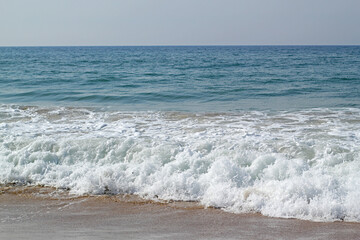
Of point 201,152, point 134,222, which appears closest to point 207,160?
point 201,152

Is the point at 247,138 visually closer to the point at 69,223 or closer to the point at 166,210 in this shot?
the point at 166,210

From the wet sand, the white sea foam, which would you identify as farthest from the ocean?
the wet sand

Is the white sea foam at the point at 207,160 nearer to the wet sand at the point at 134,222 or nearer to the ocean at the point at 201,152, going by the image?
the ocean at the point at 201,152

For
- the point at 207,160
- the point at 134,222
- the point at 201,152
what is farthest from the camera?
the point at 201,152

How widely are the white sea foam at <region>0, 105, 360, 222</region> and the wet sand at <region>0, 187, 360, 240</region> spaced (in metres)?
0.30

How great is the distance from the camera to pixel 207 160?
683 cm

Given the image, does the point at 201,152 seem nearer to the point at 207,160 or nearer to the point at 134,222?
the point at 207,160

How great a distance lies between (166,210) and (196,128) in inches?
157

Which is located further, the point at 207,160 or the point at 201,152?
the point at 201,152

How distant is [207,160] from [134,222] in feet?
7.48

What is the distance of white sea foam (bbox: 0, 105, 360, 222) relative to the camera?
5.46 metres

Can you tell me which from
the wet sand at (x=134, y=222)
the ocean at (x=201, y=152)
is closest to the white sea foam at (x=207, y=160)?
the ocean at (x=201, y=152)

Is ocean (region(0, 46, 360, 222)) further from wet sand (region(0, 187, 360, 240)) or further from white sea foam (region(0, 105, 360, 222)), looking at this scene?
wet sand (region(0, 187, 360, 240))

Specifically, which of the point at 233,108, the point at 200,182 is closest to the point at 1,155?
the point at 200,182
